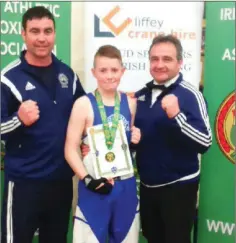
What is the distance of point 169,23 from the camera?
2.21 meters

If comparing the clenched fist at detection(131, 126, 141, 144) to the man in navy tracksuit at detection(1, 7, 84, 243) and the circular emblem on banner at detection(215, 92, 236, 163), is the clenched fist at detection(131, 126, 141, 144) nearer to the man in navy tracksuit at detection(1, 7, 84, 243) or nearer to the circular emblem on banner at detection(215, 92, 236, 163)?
the man in navy tracksuit at detection(1, 7, 84, 243)

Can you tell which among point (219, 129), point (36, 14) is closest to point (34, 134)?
point (36, 14)

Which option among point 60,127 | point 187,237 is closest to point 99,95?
point 60,127

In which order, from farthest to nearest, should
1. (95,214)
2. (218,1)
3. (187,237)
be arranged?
(218,1) → (187,237) → (95,214)

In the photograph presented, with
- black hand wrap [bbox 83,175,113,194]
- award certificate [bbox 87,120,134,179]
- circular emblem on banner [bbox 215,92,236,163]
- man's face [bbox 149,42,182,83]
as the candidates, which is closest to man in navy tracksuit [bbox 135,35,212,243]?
man's face [bbox 149,42,182,83]

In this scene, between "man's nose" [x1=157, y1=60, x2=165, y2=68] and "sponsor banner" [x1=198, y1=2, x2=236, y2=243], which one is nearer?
"man's nose" [x1=157, y1=60, x2=165, y2=68]

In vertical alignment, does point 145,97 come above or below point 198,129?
above

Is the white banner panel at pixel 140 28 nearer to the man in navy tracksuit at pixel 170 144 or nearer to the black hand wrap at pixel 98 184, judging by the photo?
the man in navy tracksuit at pixel 170 144

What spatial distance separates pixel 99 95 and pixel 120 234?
62 centimetres

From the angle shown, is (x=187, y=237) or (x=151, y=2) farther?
(x=151, y=2)

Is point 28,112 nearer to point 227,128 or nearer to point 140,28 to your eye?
point 140,28

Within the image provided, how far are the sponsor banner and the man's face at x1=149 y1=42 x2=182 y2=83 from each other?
359 mm

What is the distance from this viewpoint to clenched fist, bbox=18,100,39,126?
72.2 inches

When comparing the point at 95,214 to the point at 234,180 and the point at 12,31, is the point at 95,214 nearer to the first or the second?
the point at 234,180
